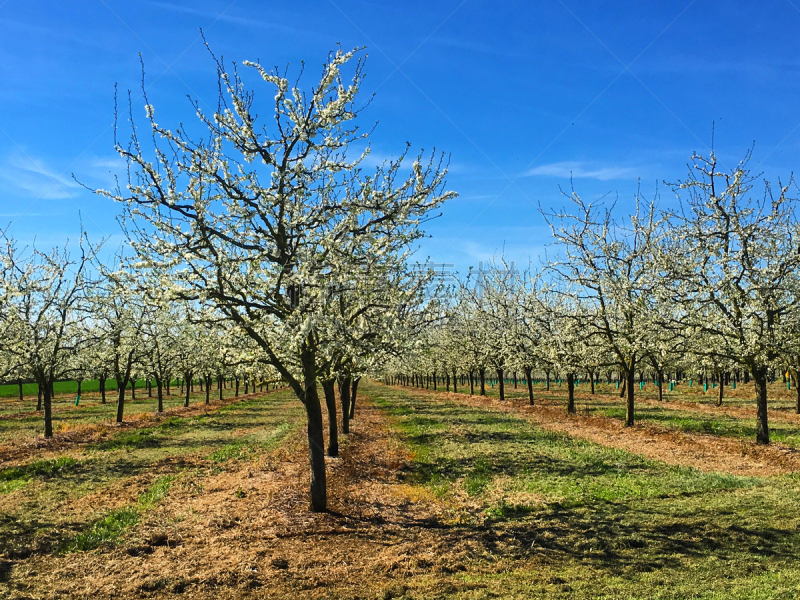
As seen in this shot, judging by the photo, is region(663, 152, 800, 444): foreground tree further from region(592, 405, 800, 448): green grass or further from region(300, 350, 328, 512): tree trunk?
region(300, 350, 328, 512): tree trunk

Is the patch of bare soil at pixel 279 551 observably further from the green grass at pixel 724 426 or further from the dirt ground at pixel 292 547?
the green grass at pixel 724 426

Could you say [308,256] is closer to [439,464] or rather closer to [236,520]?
[236,520]

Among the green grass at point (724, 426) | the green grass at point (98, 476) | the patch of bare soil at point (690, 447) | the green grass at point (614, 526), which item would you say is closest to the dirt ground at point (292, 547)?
the patch of bare soil at point (690, 447)

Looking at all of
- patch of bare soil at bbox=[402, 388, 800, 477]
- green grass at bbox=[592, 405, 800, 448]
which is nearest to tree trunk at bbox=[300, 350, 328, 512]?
patch of bare soil at bbox=[402, 388, 800, 477]

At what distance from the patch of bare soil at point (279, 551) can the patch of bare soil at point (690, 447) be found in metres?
9.08

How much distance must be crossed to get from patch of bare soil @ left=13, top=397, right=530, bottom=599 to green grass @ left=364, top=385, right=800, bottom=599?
470 millimetres

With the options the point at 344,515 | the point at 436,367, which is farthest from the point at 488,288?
the point at 344,515

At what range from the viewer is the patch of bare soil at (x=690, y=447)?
15164 millimetres

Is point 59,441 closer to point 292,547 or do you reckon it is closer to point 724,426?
point 292,547

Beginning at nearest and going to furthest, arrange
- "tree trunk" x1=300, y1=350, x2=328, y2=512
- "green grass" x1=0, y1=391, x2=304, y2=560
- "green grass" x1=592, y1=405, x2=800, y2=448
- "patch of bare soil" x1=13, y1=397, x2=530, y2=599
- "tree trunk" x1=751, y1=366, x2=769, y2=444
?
"patch of bare soil" x1=13, y1=397, x2=530, y2=599 < "green grass" x1=0, y1=391, x2=304, y2=560 < "tree trunk" x1=300, y1=350, x2=328, y2=512 < "tree trunk" x1=751, y1=366, x2=769, y2=444 < "green grass" x1=592, y1=405, x2=800, y2=448

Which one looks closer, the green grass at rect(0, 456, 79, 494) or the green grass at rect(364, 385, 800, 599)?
the green grass at rect(364, 385, 800, 599)

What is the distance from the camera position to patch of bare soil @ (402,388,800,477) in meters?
15.2

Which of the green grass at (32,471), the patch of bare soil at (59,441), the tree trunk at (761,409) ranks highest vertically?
the tree trunk at (761,409)

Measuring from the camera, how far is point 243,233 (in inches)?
414
